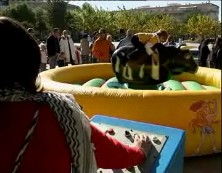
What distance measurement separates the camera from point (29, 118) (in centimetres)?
123

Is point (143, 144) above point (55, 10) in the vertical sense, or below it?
below

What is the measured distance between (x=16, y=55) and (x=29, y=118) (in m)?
0.20

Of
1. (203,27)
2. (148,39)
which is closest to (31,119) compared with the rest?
(148,39)

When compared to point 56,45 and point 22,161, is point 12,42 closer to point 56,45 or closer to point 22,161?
point 22,161

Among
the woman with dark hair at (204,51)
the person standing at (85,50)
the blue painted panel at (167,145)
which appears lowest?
the person standing at (85,50)

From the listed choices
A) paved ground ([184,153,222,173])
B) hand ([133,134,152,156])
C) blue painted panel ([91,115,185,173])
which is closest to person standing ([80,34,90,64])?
paved ground ([184,153,222,173])

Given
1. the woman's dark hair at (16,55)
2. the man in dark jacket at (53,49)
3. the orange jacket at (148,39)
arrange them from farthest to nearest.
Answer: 1. the man in dark jacket at (53,49)
2. the orange jacket at (148,39)
3. the woman's dark hair at (16,55)

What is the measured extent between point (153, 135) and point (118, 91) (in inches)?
58.8

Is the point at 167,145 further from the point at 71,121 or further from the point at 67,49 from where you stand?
the point at 67,49

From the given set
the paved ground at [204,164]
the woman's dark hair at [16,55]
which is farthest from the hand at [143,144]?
the paved ground at [204,164]

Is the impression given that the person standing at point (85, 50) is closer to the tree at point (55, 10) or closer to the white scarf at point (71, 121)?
the tree at point (55, 10)

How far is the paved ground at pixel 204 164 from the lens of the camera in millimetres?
3676

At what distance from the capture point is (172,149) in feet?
6.84

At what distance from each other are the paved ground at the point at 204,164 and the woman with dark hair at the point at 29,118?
2.59 meters
